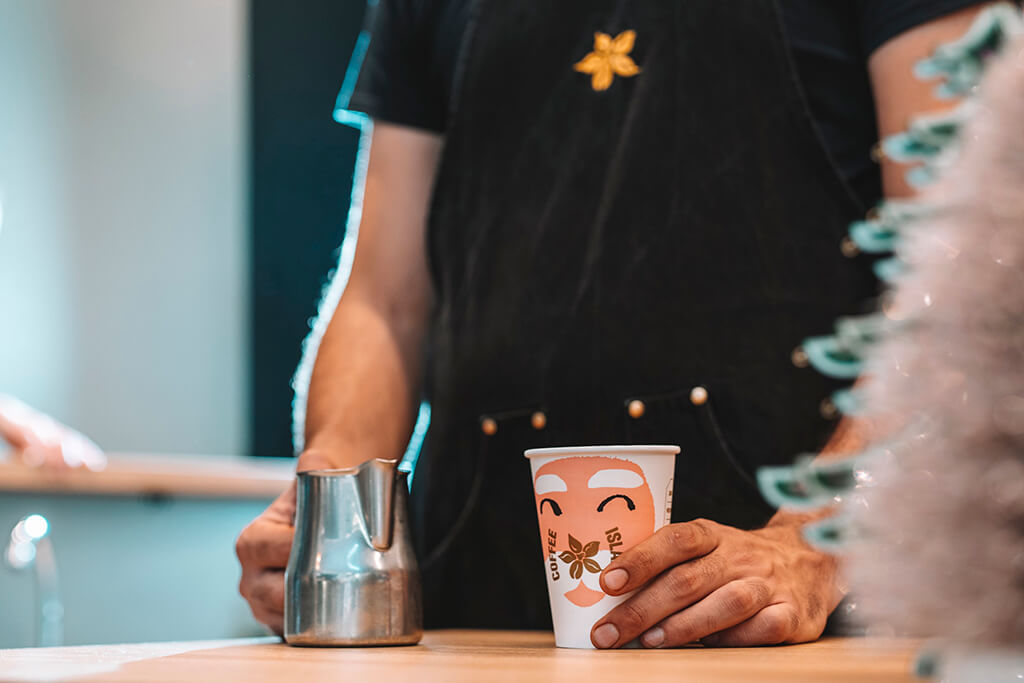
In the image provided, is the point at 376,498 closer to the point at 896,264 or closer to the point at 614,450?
the point at 614,450

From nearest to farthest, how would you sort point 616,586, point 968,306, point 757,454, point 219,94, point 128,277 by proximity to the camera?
point 968,306 → point 616,586 → point 757,454 → point 128,277 → point 219,94

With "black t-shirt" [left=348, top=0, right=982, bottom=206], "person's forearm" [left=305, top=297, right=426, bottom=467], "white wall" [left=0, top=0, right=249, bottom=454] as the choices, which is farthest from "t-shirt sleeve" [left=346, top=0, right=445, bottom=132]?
"white wall" [left=0, top=0, right=249, bottom=454]

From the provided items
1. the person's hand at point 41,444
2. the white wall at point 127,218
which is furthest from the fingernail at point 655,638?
the white wall at point 127,218

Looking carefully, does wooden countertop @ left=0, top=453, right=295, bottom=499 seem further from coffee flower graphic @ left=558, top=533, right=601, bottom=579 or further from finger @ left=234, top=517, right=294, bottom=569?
coffee flower graphic @ left=558, top=533, right=601, bottom=579

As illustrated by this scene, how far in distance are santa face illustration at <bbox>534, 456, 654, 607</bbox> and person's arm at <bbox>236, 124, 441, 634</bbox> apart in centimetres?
45

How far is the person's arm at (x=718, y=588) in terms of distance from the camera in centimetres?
66

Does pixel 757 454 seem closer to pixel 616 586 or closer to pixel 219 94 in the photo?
pixel 616 586

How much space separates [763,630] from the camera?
2.27ft

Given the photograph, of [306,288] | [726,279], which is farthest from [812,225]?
[306,288]

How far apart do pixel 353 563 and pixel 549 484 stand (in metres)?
0.16

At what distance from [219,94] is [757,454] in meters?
4.07

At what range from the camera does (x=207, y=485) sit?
293 centimetres

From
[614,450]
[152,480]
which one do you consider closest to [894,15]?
[614,450]

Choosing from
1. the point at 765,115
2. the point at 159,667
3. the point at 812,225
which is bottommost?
the point at 159,667
